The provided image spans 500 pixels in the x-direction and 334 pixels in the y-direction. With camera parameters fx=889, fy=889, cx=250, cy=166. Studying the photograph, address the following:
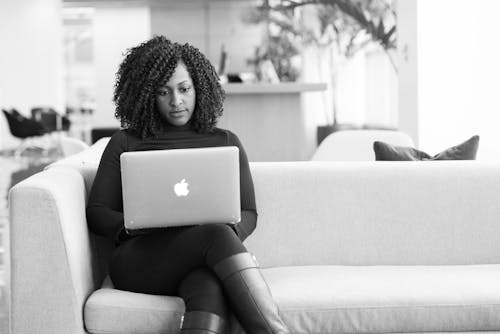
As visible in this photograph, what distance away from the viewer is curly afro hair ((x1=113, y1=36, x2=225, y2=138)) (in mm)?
3221

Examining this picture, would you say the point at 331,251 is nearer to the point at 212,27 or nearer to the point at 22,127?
the point at 22,127

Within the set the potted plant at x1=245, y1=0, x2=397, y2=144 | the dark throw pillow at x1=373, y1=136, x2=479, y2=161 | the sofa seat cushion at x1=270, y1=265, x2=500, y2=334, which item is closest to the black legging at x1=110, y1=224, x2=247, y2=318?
the sofa seat cushion at x1=270, y1=265, x2=500, y2=334

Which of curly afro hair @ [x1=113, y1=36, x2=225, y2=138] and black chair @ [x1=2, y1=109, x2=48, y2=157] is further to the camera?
black chair @ [x1=2, y1=109, x2=48, y2=157]

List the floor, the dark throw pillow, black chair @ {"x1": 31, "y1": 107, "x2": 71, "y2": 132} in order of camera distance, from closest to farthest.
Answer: the dark throw pillow < the floor < black chair @ {"x1": 31, "y1": 107, "x2": 71, "y2": 132}

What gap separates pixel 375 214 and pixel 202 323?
1040mm

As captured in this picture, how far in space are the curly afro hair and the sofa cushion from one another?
0.70 meters

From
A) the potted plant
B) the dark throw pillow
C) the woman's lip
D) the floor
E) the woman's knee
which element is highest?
the potted plant

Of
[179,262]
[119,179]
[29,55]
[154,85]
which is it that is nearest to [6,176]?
[29,55]

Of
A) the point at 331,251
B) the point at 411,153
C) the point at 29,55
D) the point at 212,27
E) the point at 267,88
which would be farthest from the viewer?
the point at 212,27

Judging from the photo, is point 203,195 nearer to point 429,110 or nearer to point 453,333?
point 453,333

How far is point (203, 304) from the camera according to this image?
8.39ft

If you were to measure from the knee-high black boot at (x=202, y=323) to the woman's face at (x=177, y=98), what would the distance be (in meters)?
0.90

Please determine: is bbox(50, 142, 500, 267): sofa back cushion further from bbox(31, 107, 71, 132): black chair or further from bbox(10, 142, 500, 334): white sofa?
bbox(31, 107, 71, 132): black chair

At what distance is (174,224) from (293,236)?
0.66 meters
